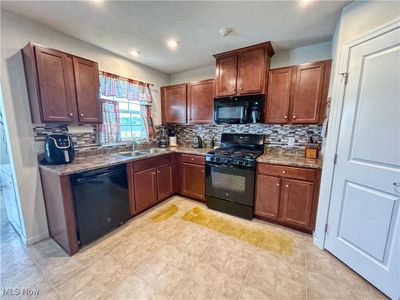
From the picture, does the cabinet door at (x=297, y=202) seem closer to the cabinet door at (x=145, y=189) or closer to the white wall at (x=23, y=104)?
the cabinet door at (x=145, y=189)

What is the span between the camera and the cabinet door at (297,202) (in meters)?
2.13

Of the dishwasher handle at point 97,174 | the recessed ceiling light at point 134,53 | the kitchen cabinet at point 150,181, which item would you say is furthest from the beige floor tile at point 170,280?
the recessed ceiling light at point 134,53

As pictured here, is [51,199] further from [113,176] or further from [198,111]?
[198,111]

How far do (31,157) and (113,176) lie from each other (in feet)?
2.96

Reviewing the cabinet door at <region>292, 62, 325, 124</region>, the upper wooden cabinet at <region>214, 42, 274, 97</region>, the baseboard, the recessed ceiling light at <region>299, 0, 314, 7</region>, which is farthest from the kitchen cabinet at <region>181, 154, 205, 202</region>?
the recessed ceiling light at <region>299, 0, 314, 7</region>

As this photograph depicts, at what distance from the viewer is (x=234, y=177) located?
8.46ft

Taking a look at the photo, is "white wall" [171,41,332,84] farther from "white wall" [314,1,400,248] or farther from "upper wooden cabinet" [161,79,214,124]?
"upper wooden cabinet" [161,79,214,124]

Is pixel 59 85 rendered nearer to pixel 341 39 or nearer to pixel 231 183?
pixel 231 183

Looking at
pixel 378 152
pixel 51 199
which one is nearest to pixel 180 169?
pixel 51 199

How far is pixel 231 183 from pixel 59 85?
252cm

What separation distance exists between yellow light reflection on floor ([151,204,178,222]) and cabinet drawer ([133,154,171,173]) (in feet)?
2.43

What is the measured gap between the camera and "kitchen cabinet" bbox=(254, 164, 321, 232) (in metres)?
2.11

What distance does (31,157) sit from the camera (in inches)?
77.4

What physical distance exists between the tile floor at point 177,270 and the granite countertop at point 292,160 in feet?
3.04
